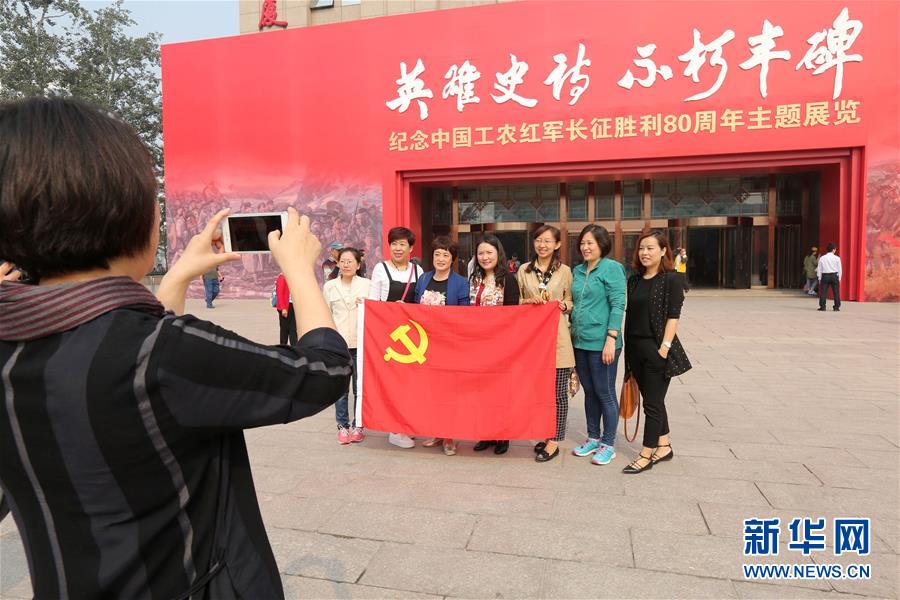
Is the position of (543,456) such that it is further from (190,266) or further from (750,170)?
(750,170)

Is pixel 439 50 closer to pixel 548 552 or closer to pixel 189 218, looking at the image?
pixel 189 218

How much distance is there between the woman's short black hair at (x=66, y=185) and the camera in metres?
0.76

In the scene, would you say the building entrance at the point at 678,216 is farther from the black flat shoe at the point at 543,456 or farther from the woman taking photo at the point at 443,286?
the black flat shoe at the point at 543,456

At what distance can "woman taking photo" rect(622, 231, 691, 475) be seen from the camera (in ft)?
11.6

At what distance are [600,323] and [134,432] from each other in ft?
10.9

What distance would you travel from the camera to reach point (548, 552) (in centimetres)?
261

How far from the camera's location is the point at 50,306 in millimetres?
783

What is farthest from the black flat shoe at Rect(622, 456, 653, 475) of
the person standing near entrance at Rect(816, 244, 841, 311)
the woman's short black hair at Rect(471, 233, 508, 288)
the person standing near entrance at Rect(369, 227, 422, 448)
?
the person standing near entrance at Rect(816, 244, 841, 311)

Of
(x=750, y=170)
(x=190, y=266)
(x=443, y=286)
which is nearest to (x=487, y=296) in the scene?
(x=443, y=286)

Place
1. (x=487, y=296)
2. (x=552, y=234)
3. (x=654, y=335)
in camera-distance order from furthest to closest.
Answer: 1. (x=487, y=296)
2. (x=552, y=234)
3. (x=654, y=335)

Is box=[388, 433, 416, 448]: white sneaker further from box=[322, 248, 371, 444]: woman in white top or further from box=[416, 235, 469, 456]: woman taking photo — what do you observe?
box=[322, 248, 371, 444]: woman in white top

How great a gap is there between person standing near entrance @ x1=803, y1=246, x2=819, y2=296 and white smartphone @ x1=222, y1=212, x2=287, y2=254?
57.7ft

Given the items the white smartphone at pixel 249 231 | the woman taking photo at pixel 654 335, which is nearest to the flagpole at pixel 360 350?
the woman taking photo at pixel 654 335

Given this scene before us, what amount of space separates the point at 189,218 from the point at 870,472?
18.2m
